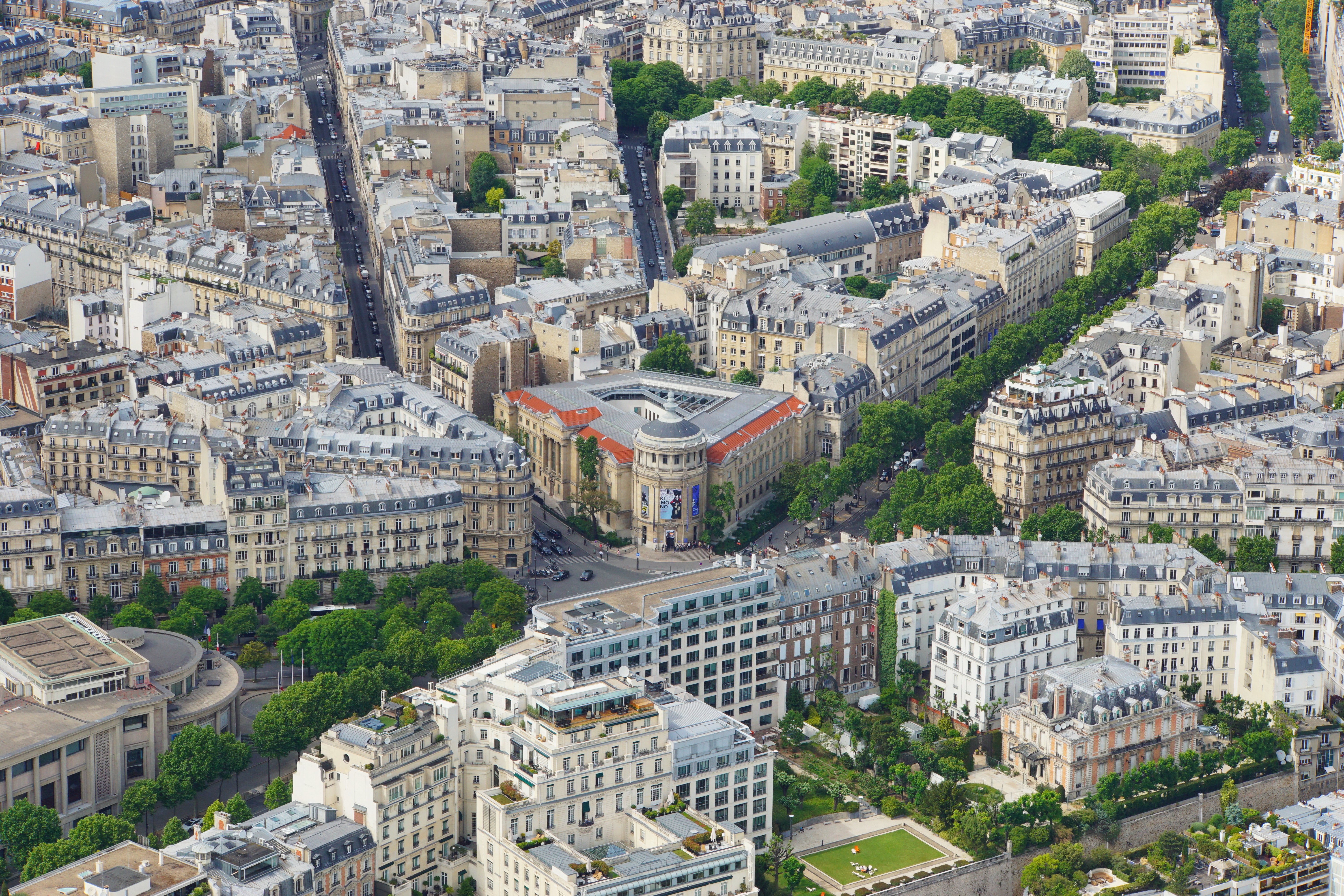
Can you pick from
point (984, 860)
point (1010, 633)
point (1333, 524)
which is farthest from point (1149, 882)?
→ point (1333, 524)

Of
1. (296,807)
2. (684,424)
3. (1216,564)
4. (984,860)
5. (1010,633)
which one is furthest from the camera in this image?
(684,424)

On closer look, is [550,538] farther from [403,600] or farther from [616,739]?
[616,739]

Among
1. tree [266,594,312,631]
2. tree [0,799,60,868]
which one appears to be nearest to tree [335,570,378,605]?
tree [266,594,312,631]

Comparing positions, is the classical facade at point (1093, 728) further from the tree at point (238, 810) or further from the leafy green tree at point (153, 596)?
the leafy green tree at point (153, 596)

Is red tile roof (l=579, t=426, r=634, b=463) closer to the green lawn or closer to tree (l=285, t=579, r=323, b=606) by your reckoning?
tree (l=285, t=579, r=323, b=606)

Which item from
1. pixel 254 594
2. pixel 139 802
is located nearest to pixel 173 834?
pixel 139 802

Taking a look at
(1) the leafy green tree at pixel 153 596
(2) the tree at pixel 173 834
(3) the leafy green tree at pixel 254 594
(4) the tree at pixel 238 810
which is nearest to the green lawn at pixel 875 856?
(4) the tree at pixel 238 810
